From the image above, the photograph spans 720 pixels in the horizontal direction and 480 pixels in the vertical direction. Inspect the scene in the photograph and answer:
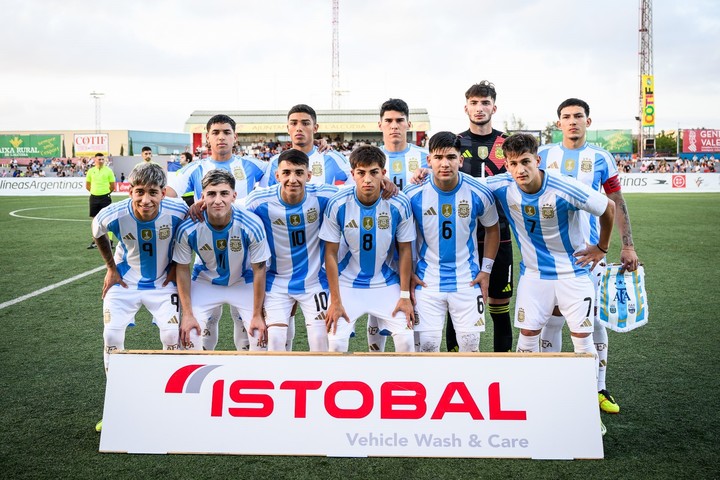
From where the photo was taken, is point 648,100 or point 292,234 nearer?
point 292,234

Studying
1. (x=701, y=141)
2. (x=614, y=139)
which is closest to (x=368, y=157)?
(x=614, y=139)

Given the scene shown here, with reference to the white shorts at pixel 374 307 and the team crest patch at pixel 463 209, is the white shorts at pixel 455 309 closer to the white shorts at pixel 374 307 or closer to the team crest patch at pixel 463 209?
the white shorts at pixel 374 307

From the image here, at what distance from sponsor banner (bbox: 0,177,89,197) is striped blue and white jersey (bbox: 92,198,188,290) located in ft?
88.2

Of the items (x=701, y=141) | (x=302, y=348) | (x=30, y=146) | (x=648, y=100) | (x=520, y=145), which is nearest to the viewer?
(x=520, y=145)

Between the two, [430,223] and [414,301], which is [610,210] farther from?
[414,301]

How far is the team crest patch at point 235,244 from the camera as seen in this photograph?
4.02 metres

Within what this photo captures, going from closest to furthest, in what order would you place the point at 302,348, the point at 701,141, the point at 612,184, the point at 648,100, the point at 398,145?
the point at 612,184 < the point at 398,145 < the point at 302,348 < the point at 648,100 < the point at 701,141

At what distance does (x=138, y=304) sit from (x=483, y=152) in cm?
285

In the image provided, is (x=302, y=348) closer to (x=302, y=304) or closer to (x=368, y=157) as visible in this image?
(x=302, y=304)

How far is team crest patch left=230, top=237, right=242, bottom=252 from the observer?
4016 mm

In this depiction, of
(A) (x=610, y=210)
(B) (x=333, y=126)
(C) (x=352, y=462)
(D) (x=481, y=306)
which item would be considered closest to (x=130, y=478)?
(C) (x=352, y=462)

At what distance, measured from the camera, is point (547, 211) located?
3.81 metres

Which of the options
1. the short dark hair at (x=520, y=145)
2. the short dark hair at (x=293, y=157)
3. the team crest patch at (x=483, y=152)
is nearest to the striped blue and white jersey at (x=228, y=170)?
the short dark hair at (x=293, y=157)

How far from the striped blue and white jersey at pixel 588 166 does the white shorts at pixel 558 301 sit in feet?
1.78
